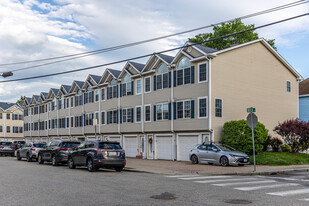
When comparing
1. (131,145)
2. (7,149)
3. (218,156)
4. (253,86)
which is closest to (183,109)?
(253,86)

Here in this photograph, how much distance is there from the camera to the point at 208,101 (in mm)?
26938

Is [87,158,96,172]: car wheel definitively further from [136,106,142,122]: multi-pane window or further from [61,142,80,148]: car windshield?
[136,106,142,122]: multi-pane window

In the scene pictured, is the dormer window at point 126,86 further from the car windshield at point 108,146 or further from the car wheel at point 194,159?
the car windshield at point 108,146

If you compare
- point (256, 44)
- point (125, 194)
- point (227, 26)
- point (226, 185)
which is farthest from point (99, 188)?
point (227, 26)

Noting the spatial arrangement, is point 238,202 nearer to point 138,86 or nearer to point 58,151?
point 58,151

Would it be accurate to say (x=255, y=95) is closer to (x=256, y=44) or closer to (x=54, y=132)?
(x=256, y=44)

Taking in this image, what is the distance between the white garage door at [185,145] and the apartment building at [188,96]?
78mm

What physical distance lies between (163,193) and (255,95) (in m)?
21.7

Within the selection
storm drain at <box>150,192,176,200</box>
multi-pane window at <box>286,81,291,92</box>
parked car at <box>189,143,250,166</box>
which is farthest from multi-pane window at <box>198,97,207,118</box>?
storm drain at <box>150,192,176,200</box>

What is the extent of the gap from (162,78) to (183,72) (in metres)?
2.74

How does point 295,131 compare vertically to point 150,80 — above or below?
below

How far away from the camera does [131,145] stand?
118 ft

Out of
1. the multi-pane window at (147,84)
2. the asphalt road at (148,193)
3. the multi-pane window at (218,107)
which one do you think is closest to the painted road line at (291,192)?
the asphalt road at (148,193)

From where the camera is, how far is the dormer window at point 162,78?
31.2 meters
